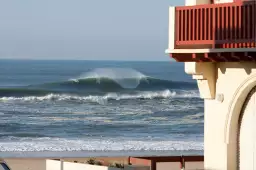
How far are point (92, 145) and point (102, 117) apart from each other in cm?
1545

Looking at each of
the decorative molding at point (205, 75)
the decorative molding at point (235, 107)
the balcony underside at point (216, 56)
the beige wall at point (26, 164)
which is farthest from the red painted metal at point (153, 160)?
the beige wall at point (26, 164)

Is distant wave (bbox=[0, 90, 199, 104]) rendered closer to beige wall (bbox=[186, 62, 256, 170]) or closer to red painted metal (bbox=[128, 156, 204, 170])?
red painted metal (bbox=[128, 156, 204, 170])

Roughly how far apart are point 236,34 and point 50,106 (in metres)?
44.2

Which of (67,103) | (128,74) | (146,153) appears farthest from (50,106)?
A: (128,74)

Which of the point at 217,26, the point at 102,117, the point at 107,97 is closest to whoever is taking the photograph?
the point at 217,26

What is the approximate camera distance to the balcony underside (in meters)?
16.3

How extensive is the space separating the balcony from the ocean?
18.0 meters

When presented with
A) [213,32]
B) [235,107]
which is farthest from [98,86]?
[213,32]

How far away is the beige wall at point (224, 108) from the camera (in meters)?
17.1

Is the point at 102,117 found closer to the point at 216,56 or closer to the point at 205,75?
the point at 205,75

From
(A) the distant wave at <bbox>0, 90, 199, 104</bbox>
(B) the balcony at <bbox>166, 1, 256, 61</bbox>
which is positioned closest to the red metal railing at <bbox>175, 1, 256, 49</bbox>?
(B) the balcony at <bbox>166, 1, 256, 61</bbox>

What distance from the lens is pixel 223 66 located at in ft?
57.5

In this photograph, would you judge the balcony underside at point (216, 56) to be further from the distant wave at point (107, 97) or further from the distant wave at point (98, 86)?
the distant wave at point (98, 86)

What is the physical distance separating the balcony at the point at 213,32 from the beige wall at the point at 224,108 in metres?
0.47
